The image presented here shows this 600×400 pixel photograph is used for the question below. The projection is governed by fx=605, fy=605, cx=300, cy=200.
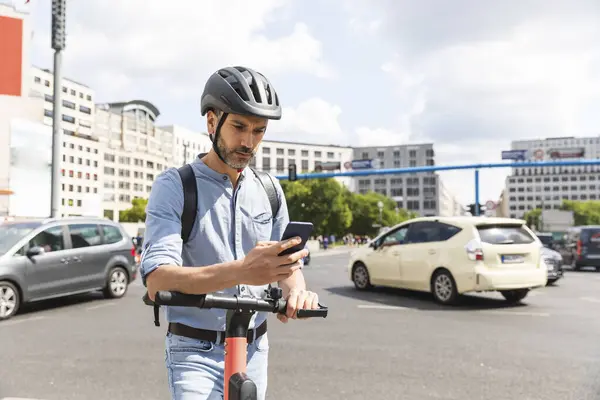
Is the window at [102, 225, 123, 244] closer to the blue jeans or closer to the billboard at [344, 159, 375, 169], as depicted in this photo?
the blue jeans

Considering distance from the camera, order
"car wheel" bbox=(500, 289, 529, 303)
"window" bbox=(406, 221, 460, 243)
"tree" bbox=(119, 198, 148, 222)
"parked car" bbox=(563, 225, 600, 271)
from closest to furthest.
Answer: "window" bbox=(406, 221, 460, 243)
"car wheel" bbox=(500, 289, 529, 303)
"parked car" bbox=(563, 225, 600, 271)
"tree" bbox=(119, 198, 148, 222)

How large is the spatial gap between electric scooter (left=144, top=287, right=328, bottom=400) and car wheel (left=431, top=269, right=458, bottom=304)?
933 cm

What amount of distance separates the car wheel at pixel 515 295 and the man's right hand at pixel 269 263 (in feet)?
35.2

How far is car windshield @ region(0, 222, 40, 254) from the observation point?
9891 mm

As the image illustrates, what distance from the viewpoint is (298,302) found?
1988 millimetres

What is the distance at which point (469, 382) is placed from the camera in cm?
534

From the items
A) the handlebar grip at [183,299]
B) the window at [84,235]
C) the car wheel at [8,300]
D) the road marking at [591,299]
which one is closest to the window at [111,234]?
the window at [84,235]

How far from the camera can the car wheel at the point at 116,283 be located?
11.6 m

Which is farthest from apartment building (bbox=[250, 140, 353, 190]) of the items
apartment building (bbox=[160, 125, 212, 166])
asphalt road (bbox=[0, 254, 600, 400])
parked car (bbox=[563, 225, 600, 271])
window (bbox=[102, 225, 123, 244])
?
asphalt road (bbox=[0, 254, 600, 400])

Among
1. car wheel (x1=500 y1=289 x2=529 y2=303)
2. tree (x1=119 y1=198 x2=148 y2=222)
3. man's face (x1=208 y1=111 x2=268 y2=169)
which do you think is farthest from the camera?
tree (x1=119 y1=198 x2=148 y2=222)

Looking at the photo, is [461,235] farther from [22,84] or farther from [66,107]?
[66,107]

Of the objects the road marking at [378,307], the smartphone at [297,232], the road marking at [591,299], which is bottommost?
the road marking at [591,299]

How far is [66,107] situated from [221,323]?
331ft

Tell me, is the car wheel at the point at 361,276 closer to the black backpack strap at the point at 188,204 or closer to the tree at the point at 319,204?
the black backpack strap at the point at 188,204
